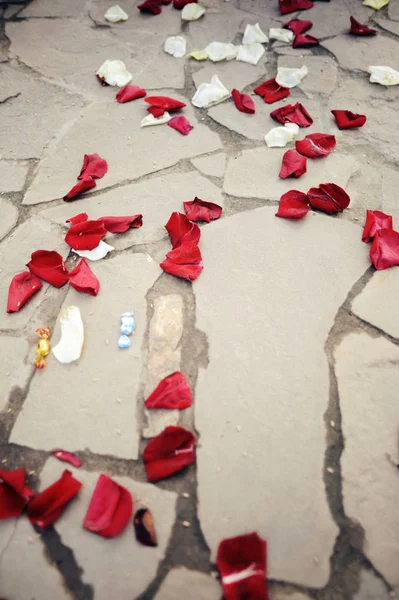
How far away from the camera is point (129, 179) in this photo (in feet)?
6.61

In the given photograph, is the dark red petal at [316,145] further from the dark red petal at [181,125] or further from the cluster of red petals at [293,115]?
the dark red petal at [181,125]

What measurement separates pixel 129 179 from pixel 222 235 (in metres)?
0.51

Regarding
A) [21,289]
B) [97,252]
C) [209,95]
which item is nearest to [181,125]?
[209,95]

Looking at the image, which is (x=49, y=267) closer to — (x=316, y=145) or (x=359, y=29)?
(x=316, y=145)

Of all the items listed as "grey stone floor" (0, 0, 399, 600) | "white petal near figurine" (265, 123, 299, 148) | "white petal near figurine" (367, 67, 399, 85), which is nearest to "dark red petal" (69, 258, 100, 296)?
"grey stone floor" (0, 0, 399, 600)

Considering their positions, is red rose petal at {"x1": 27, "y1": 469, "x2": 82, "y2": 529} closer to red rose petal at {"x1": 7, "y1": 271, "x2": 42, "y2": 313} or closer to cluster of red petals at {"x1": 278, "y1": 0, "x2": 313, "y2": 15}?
red rose petal at {"x1": 7, "y1": 271, "x2": 42, "y2": 313}

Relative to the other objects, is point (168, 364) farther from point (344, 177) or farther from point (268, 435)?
point (344, 177)

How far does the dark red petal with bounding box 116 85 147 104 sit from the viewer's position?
2.38 m

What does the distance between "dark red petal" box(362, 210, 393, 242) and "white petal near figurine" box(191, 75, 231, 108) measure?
1.00m

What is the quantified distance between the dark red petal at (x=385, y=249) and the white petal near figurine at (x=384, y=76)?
1.10 m

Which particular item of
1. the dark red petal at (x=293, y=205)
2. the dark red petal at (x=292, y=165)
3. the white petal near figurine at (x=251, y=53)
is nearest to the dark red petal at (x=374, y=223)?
the dark red petal at (x=293, y=205)

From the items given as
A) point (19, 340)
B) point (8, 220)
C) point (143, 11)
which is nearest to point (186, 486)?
point (19, 340)

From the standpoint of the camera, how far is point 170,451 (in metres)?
1.27

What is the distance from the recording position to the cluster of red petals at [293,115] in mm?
2188
